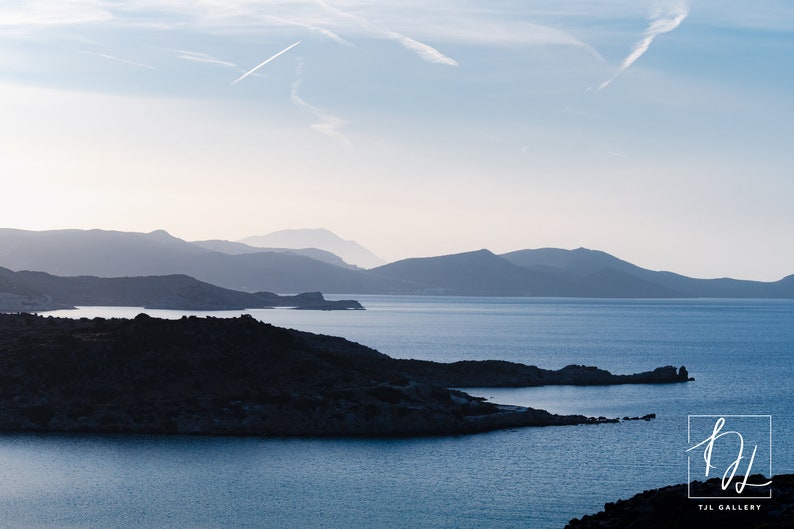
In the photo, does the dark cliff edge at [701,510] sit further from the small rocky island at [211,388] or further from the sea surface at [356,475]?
the small rocky island at [211,388]

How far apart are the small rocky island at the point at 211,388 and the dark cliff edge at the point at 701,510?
1637 inches

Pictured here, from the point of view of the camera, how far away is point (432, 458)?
238 ft

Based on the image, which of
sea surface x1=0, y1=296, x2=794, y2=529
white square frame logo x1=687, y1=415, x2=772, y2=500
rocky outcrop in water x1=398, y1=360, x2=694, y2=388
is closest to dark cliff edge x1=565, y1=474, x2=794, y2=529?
white square frame logo x1=687, y1=415, x2=772, y2=500

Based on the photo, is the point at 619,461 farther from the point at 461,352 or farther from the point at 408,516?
the point at 461,352

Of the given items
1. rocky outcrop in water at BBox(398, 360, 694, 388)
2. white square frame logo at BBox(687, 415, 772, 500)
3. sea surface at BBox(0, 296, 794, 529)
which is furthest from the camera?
rocky outcrop in water at BBox(398, 360, 694, 388)

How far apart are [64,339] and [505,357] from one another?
85362mm

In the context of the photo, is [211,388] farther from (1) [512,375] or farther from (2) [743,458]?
(1) [512,375]

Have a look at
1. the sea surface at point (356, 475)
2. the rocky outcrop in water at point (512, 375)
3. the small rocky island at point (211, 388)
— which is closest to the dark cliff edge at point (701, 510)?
the sea surface at point (356, 475)

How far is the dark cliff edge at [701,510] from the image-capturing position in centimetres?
3919

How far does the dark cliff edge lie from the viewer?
39188mm

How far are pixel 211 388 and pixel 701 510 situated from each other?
185 feet

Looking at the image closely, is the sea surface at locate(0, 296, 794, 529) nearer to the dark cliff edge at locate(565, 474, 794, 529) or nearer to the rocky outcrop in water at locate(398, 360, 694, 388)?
the dark cliff edge at locate(565, 474, 794, 529)

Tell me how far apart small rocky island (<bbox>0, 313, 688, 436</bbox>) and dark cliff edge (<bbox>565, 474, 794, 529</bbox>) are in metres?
41.6

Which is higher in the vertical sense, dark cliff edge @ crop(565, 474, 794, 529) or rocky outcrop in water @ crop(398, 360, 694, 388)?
rocky outcrop in water @ crop(398, 360, 694, 388)
